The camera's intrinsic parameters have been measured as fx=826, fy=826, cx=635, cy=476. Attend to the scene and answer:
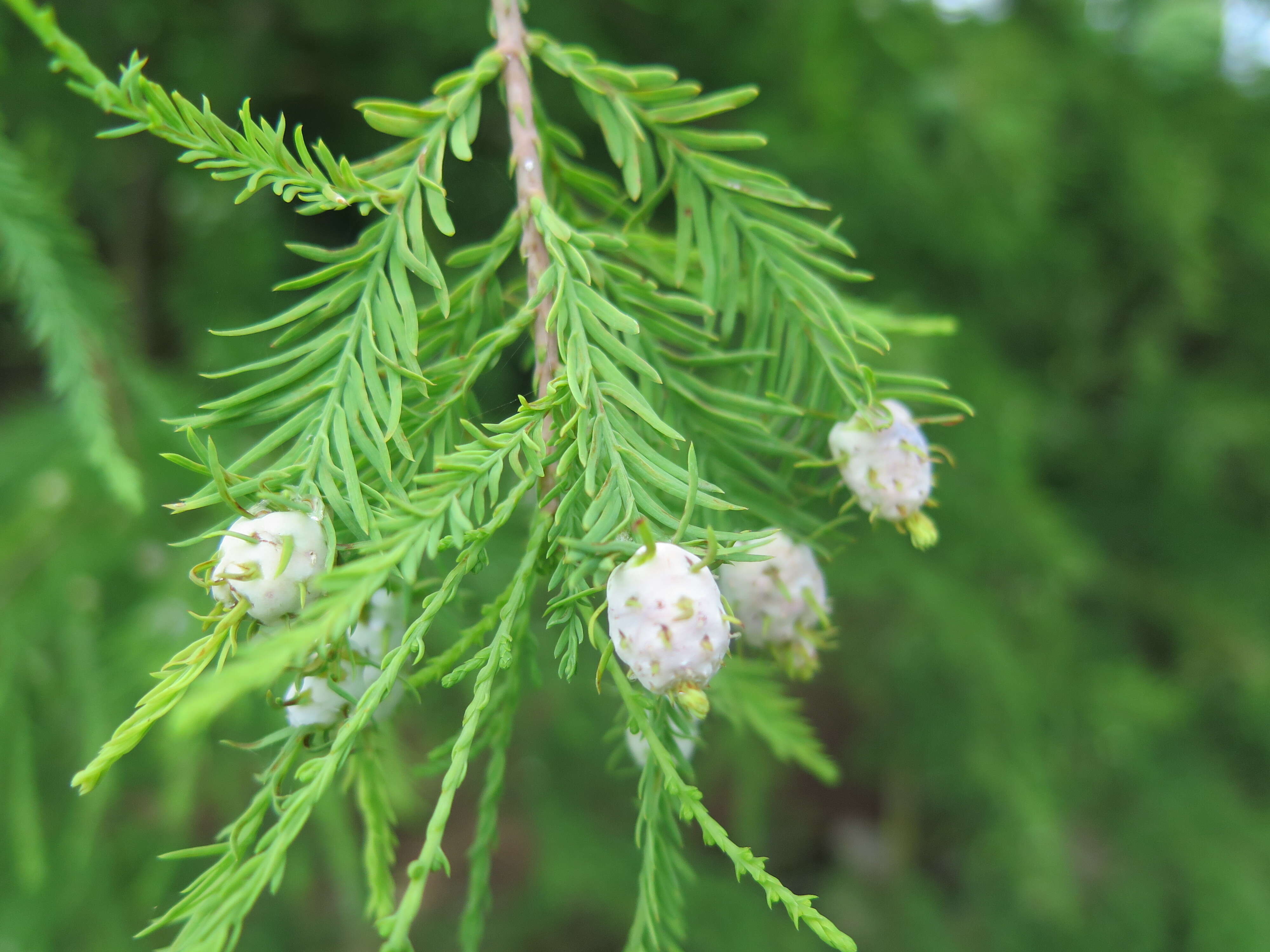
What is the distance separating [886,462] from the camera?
18.9 inches

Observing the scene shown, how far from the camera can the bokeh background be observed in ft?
3.82

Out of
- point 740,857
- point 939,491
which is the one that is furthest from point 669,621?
point 939,491

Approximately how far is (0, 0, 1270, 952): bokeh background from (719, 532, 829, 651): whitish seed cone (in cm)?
60

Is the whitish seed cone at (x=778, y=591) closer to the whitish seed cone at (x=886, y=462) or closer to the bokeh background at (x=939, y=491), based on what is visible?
the whitish seed cone at (x=886, y=462)

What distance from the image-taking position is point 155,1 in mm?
1223

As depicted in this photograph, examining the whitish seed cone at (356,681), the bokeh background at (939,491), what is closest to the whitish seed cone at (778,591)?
the whitish seed cone at (356,681)

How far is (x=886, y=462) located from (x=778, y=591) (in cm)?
10

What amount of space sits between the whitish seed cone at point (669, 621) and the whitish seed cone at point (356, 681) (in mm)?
116

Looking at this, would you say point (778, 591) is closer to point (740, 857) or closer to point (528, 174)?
point (740, 857)

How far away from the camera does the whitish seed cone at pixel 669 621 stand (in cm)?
34

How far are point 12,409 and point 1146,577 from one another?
2.35 meters

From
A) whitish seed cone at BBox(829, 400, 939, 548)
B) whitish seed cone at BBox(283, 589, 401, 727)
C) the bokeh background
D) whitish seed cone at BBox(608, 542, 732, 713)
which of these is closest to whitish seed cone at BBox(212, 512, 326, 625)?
whitish seed cone at BBox(283, 589, 401, 727)

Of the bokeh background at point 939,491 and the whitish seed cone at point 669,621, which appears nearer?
the whitish seed cone at point 669,621

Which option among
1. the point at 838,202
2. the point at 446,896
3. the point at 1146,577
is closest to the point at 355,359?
the point at 838,202
